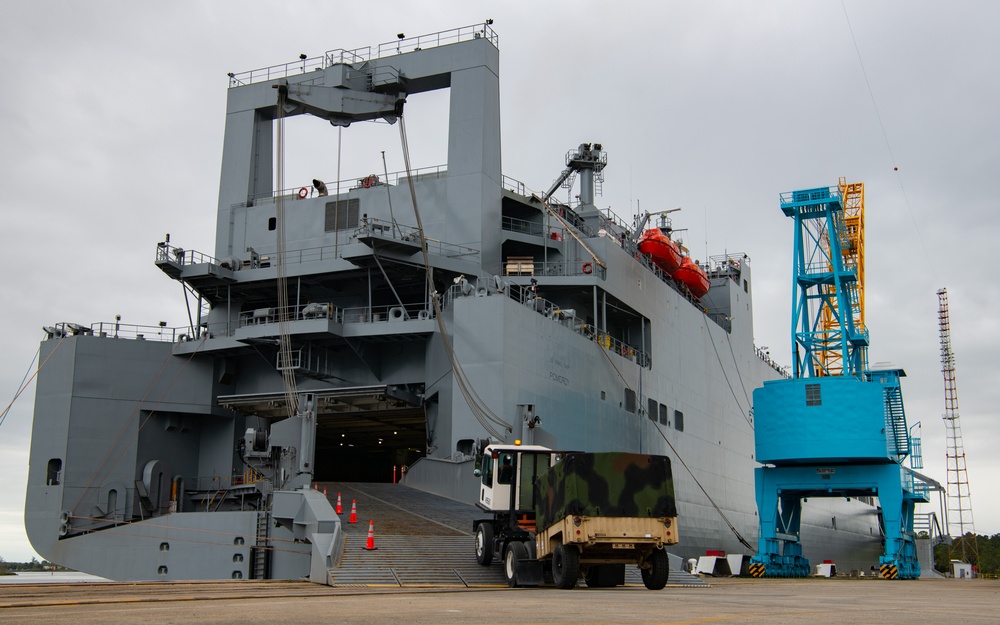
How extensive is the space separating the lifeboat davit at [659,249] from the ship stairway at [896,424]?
8.97m

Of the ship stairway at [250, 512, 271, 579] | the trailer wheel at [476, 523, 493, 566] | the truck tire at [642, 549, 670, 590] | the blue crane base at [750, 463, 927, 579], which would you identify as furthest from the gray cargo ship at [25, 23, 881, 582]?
the truck tire at [642, 549, 670, 590]

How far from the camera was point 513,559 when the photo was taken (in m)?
14.3

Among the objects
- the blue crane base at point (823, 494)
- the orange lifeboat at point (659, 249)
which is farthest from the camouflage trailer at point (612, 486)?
the orange lifeboat at point (659, 249)

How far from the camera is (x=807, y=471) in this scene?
28.2m

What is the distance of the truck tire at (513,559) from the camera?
1416cm

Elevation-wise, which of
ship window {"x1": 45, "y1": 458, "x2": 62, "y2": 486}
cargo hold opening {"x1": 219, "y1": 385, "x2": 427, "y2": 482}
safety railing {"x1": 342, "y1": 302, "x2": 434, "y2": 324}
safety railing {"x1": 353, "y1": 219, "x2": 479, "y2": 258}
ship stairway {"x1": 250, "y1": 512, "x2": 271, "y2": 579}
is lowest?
ship stairway {"x1": 250, "y1": 512, "x2": 271, "y2": 579}

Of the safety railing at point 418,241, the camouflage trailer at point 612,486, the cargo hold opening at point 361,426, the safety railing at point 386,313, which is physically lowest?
the camouflage trailer at point 612,486

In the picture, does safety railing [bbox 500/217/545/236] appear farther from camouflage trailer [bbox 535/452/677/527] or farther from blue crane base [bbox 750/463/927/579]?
camouflage trailer [bbox 535/452/677/527]

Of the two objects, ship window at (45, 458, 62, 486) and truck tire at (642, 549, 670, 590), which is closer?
truck tire at (642, 549, 670, 590)

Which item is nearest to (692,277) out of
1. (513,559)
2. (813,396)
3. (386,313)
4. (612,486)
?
(813,396)

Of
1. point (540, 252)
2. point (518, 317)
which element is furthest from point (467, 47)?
point (518, 317)

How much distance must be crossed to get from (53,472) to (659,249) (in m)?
20.6

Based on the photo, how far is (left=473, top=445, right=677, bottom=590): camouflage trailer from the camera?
1295 centimetres

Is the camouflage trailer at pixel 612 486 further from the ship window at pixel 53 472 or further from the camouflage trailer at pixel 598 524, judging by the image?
the ship window at pixel 53 472
